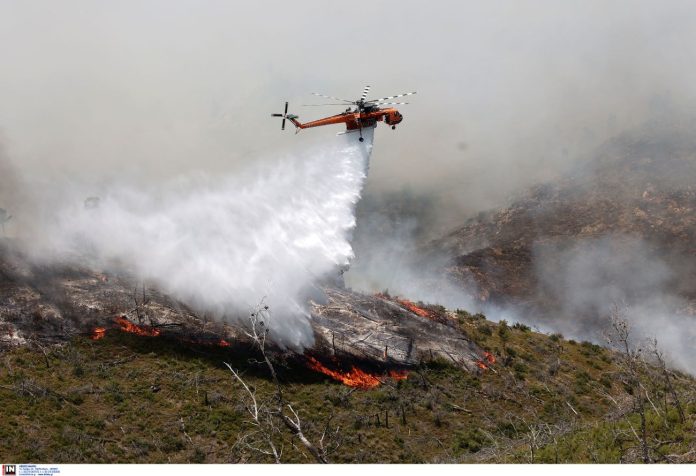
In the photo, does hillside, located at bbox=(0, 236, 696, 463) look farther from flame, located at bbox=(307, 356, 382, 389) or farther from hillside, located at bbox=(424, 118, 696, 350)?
hillside, located at bbox=(424, 118, 696, 350)

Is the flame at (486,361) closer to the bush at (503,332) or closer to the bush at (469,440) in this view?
the bush at (503,332)

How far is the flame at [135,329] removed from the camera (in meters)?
48.2

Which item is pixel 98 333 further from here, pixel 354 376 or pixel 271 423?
pixel 271 423

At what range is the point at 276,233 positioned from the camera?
190ft

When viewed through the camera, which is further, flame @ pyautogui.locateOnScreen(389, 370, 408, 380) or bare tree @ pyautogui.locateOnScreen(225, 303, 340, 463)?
flame @ pyautogui.locateOnScreen(389, 370, 408, 380)

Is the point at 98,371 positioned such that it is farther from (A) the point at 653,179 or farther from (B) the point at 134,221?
(A) the point at 653,179

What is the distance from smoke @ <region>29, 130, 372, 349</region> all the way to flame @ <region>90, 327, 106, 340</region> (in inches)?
292

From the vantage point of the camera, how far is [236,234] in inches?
2299

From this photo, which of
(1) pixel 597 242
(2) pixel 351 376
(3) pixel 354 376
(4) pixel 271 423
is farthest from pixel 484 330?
(1) pixel 597 242

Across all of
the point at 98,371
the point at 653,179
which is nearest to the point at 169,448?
the point at 98,371

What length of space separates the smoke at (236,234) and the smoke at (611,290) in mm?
58676

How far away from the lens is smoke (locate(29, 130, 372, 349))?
2132 inches

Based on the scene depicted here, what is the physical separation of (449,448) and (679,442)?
16.3 metres

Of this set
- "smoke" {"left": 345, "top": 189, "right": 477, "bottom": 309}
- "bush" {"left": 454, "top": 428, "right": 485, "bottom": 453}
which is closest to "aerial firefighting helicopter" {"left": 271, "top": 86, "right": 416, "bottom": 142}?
"bush" {"left": 454, "top": 428, "right": 485, "bottom": 453}
